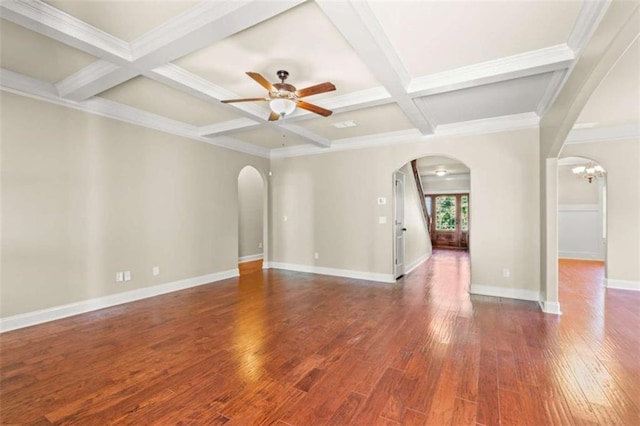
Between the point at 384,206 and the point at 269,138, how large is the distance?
8.83 ft

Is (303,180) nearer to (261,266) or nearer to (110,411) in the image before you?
(261,266)

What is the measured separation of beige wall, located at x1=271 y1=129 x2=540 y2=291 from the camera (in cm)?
447

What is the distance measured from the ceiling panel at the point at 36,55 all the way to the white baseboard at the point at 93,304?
277 cm

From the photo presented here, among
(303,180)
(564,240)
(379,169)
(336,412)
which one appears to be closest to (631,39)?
(336,412)

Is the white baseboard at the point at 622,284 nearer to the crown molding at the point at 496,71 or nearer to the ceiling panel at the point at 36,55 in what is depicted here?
the crown molding at the point at 496,71

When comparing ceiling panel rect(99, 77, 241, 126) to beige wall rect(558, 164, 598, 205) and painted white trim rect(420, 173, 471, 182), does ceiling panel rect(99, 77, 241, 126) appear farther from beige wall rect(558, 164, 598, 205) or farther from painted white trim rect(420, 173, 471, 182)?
beige wall rect(558, 164, 598, 205)

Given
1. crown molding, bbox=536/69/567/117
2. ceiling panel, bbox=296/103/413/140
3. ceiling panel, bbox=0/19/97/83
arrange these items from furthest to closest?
ceiling panel, bbox=296/103/413/140 → crown molding, bbox=536/69/567/117 → ceiling panel, bbox=0/19/97/83

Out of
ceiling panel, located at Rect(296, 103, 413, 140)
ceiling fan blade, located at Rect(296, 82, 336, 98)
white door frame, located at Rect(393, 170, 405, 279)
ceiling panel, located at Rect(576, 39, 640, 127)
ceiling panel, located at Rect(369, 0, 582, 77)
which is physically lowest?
white door frame, located at Rect(393, 170, 405, 279)

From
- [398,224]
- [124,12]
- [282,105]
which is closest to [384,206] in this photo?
[398,224]

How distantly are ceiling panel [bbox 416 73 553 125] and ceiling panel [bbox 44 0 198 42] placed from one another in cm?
289

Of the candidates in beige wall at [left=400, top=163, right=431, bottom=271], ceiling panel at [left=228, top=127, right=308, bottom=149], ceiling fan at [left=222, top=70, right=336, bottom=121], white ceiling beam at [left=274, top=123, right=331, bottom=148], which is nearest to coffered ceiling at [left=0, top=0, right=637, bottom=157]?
ceiling fan at [left=222, top=70, right=336, bottom=121]

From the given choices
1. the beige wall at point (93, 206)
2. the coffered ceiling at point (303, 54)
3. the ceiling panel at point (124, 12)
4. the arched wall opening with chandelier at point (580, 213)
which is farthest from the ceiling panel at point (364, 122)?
the arched wall opening with chandelier at point (580, 213)

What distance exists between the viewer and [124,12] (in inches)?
88.4

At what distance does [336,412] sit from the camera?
6.28 feet
